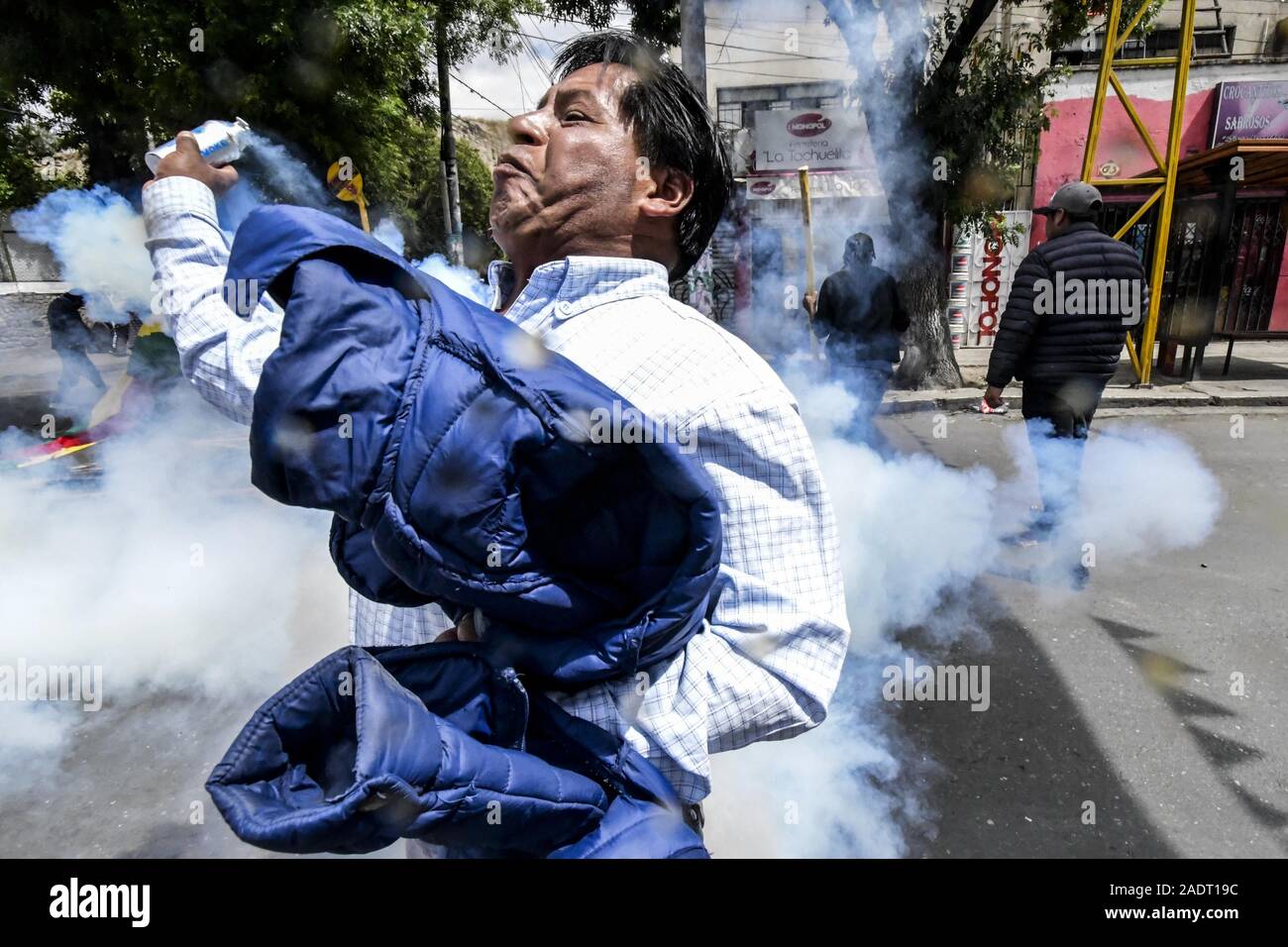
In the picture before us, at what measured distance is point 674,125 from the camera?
48.5 inches

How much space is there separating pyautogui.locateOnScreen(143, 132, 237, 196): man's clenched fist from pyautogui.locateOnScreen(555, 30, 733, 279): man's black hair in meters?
0.62

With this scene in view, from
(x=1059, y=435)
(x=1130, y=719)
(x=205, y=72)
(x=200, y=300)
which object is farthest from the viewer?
(x=205, y=72)

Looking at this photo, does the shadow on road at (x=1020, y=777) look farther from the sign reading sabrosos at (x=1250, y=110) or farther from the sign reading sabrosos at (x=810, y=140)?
the sign reading sabrosos at (x=1250, y=110)

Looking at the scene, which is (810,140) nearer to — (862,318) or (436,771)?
(862,318)

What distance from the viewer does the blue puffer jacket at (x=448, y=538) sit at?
0.69 metres

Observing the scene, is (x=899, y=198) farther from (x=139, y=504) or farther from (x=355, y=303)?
(x=355, y=303)

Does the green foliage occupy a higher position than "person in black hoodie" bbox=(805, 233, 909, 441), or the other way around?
the green foliage

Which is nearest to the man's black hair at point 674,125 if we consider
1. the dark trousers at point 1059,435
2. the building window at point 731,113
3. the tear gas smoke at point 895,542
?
the tear gas smoke at point 895,542

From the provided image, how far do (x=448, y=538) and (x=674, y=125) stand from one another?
0.83 metres

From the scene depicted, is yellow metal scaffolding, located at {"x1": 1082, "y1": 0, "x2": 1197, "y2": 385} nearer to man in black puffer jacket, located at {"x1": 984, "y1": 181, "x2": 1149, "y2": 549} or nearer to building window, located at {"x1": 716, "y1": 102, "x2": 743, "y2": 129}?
man in black puffer jacket, located at {"x1": 984, "y1": 181, "x2": 1149, "y2": 549}

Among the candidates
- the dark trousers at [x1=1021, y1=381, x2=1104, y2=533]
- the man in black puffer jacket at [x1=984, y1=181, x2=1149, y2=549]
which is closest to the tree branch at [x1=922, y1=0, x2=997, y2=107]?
the man in black puffer jacket at [x1=984, y1=181, x2=1149, y2=549]

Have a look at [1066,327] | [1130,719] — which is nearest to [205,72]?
[1066,327]

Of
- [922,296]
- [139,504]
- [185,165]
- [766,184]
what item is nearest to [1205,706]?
[185,165]

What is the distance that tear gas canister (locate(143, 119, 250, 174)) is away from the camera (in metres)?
1.18
